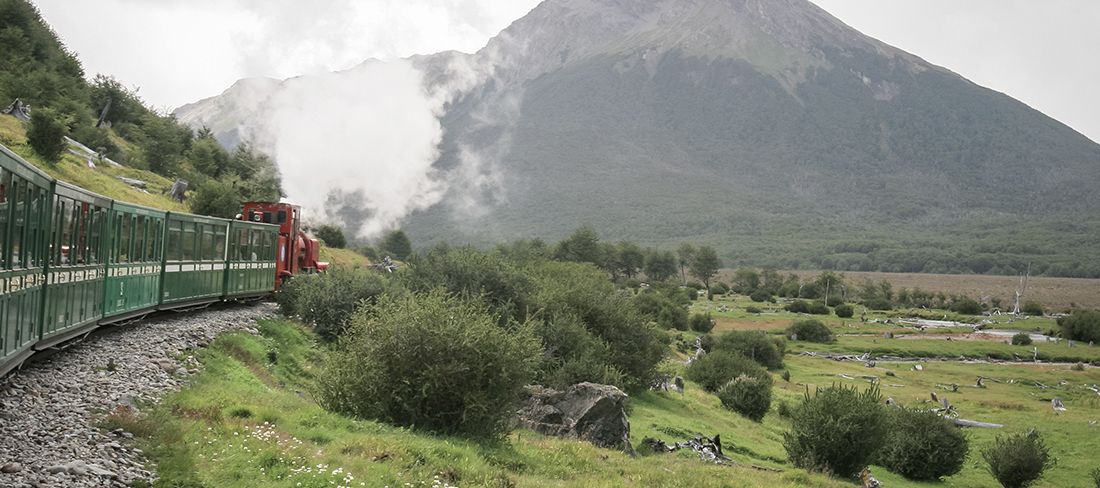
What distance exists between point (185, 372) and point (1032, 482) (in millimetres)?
31081

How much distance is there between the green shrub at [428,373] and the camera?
56.5 ft

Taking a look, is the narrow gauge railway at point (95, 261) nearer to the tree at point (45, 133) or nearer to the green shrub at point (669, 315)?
the tree at point (45, 133)

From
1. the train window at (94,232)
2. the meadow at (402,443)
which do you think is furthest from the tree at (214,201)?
the train window at (94,232)

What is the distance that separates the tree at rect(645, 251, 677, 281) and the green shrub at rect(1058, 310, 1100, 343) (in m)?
66.4

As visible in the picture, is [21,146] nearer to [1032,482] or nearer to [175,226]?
[175,226]

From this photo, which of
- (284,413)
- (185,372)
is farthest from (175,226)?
(284,413)

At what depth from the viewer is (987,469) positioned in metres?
36.5

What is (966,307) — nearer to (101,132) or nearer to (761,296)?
(761,296)

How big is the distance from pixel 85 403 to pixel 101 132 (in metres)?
59.6

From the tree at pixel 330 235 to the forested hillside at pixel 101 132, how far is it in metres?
5.85

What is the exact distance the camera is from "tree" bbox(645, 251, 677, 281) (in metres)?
152

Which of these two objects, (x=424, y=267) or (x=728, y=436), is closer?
(x=728, y=436)

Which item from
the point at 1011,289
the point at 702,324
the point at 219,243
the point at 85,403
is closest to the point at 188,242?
the point at 219,243

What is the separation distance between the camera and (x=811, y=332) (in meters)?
84.5
